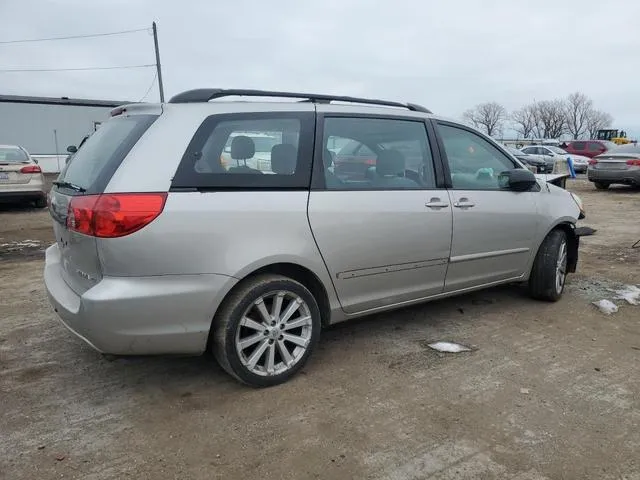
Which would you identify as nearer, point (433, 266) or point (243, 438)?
point (243, 438)


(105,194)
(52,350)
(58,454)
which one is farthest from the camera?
(52,350)

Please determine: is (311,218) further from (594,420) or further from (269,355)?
(594,420)

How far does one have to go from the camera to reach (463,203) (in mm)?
3967

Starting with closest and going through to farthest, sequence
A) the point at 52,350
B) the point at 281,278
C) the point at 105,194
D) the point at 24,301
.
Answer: the point at 105,194, the point at 281,278, the point at 52,350, the point at 24,301

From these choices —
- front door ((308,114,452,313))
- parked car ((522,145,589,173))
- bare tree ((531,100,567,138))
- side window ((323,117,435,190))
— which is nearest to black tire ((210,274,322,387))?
front door ((308,114,452,313))

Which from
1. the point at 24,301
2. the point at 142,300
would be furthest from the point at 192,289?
the point at 24,301

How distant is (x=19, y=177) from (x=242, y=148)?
375 inches

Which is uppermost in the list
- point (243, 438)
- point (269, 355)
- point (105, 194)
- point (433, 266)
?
point (105, 194)

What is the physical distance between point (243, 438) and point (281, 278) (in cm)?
91

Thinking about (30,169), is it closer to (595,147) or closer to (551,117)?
(595,147)

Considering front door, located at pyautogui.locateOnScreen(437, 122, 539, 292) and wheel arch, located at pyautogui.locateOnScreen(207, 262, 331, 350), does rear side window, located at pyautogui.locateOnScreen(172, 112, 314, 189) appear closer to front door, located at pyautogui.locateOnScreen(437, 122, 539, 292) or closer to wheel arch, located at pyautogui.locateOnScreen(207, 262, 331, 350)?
wheel arch, located at pyautogui.locateOnScreen(207, 262, 331, 350)

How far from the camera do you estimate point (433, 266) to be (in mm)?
3867

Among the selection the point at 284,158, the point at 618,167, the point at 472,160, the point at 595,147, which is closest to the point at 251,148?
the point at 284,158

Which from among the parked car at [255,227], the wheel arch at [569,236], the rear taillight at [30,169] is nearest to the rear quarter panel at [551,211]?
the wheel arch at [569,236]
